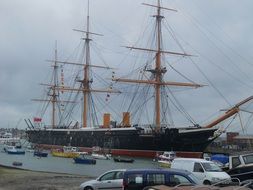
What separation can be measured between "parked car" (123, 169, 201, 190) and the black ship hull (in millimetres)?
62748

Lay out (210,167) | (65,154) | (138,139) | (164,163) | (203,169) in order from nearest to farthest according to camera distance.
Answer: (203,169), (210,167), (164,163), (138,139), (65,154)

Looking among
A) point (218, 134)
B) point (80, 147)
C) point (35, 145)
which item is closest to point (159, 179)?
point (218, 134)

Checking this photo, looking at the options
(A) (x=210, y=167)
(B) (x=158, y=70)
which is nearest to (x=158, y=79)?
(B) (x=158, y=70)

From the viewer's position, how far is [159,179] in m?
17.0

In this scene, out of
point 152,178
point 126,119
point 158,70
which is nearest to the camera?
point 152,178

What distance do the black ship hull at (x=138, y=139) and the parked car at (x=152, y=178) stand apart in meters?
62.7

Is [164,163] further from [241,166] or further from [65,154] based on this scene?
[241,166]

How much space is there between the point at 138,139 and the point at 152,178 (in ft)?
232

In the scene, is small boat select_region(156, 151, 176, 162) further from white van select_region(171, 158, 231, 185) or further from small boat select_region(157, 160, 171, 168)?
white van select_region(171, 158, 231, 185)

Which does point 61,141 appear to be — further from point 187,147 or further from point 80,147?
point 187,147

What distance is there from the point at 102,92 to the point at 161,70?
2889 cm

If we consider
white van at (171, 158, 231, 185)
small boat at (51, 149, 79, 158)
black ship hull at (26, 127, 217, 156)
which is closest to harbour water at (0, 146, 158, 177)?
black ship hull at (26, 127, 217, 156)

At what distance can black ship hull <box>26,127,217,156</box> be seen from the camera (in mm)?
80688

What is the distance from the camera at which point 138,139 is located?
288 ft
